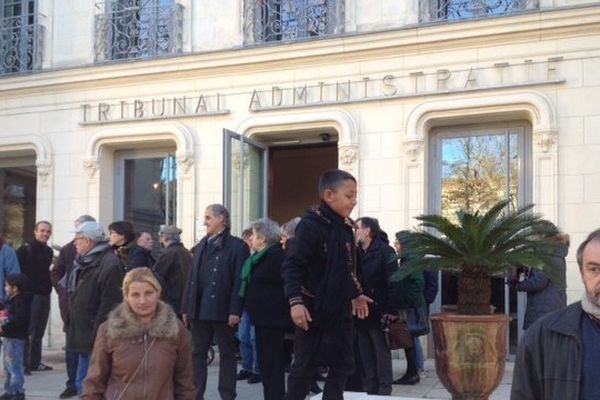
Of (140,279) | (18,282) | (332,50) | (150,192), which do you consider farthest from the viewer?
(150,192)

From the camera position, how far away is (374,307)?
726cm

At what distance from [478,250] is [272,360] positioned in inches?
79.6

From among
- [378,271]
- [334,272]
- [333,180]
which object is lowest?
[378,271]

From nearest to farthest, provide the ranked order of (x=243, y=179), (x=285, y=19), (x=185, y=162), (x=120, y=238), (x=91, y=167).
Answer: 1. (x=120, y=238)
2. (x=243, y=179)
3. (x=285, y=19)
4. (x=185, y=162)
5. (x=91, y=167)

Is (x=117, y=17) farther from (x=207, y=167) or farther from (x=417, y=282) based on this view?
(x=417, y=282)

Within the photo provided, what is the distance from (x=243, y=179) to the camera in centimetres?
1188

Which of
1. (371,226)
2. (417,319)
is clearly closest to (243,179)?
(417,319)

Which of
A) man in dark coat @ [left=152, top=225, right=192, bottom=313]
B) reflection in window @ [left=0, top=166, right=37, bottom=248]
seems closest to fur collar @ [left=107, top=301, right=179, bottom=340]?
man in dark coat @ [left=152, top=225, right=192, bottom=313]

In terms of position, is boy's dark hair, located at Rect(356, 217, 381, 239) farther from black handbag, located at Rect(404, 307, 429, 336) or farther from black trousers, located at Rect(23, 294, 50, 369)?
black trousers, located at Rect(23, 294, 50, 369)

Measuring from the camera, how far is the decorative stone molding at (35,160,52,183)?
13320 millimetres

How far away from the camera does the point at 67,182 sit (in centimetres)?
1329

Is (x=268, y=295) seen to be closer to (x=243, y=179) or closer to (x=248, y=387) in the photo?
(x=248, y=387)

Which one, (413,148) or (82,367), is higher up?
(413,148)

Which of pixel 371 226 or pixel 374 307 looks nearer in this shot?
pixel 374 307
